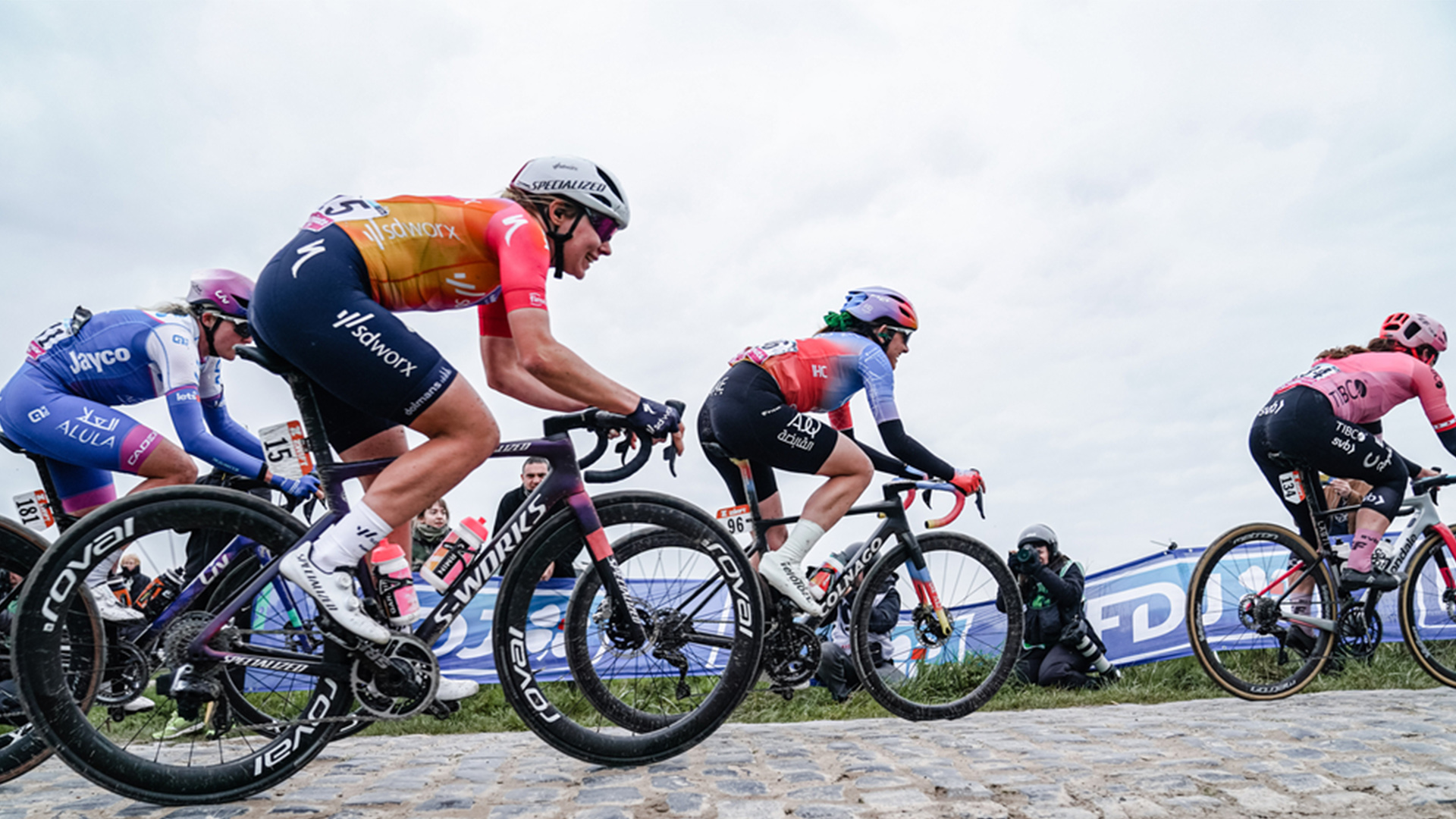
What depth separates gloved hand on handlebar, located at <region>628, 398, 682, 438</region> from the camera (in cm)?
339

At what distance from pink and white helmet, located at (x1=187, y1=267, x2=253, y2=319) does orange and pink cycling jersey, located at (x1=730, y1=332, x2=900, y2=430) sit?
291 centimetres

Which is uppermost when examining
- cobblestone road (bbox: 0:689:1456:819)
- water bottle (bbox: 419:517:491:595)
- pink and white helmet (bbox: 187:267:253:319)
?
pink and white helmet (bbox: 187:267:253:319)

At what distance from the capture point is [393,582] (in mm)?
3398

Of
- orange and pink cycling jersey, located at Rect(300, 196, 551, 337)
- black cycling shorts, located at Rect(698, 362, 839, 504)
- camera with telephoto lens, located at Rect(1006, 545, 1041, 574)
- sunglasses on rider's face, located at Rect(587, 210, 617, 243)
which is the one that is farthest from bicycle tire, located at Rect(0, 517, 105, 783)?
camera with telephoto lens, located at Rect(1006, 545, 1041, 574)

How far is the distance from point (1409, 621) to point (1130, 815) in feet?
15.5

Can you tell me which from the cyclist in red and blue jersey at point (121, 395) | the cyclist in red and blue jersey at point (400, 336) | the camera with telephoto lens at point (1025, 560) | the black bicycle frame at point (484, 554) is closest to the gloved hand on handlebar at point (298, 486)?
the cyclist in red and blue jersey at point (121, 395)

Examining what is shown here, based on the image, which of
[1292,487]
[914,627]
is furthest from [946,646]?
[1292,487]

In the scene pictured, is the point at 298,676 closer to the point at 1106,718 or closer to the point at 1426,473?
the point at 1106,718

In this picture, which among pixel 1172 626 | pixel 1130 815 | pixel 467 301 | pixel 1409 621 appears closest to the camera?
pixel 1130 815

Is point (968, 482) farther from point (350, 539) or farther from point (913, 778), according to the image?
point (350, 539)

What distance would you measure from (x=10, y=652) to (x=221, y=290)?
8.10 feet

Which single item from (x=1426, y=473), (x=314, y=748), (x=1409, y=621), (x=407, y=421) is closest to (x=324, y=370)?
(x=407, y=421)

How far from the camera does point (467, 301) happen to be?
3.49m

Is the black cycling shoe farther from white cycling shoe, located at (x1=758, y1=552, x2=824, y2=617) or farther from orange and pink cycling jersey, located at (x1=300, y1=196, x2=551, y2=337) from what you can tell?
orange and pink cycling jersey, located at (x1=300, y1=196, x2=551, y2=337)
